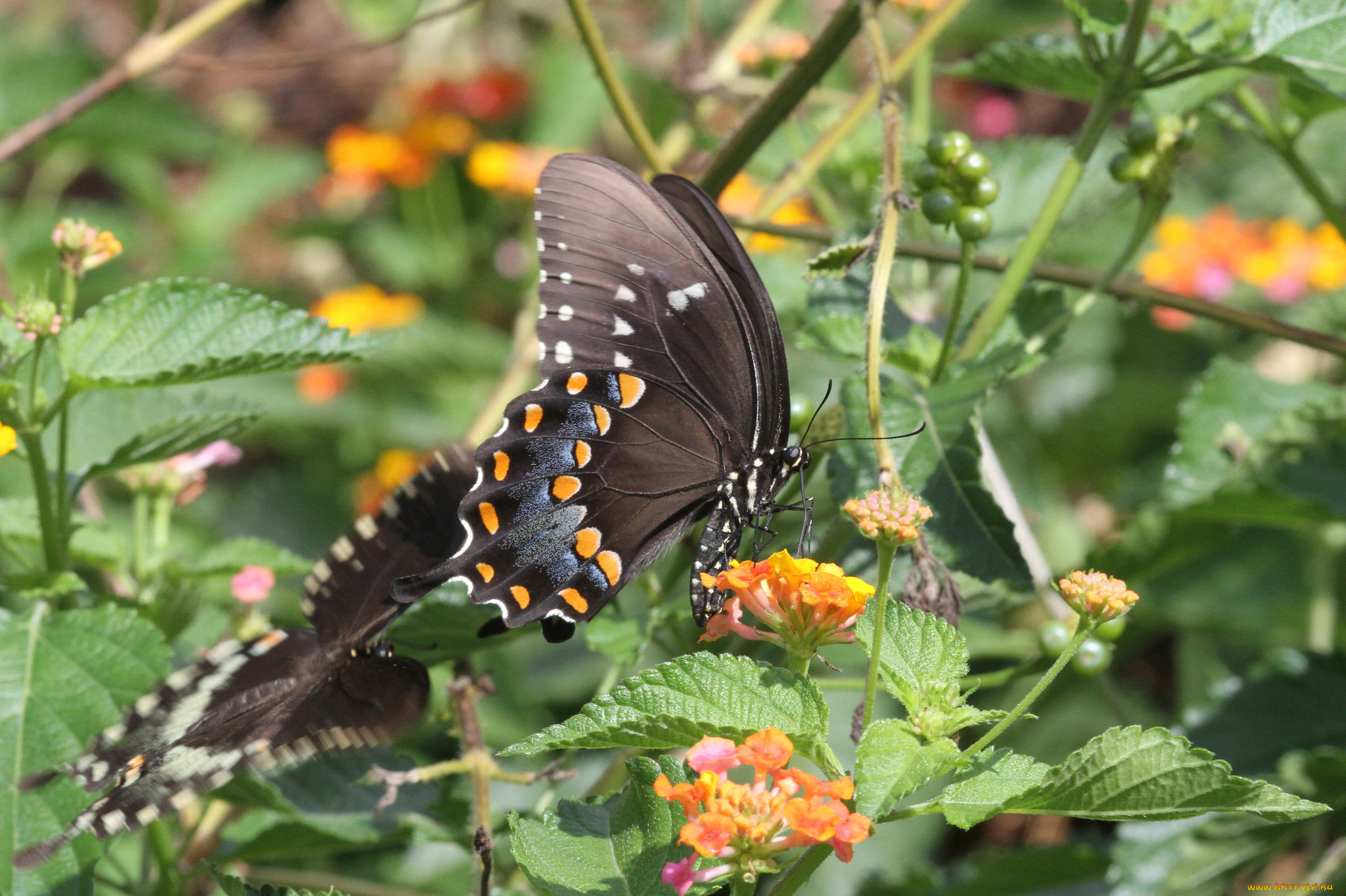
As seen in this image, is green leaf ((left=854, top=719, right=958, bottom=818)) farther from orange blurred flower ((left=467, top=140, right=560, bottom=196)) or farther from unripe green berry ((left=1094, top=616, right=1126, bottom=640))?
orange blurred flower ((left=467, top=140, right=560, bottom=196))

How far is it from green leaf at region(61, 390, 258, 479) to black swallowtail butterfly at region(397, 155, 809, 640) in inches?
12.8

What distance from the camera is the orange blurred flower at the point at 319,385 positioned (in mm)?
3396

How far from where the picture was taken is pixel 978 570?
125cm

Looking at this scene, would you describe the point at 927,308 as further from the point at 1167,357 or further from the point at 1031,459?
the point at 1167,357

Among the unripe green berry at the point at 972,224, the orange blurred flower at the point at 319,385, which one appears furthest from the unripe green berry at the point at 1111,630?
the orange blurred flower at the point at 319,385

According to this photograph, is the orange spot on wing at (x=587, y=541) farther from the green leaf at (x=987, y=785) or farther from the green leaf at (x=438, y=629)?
the green leaf at (x=987, y=785)

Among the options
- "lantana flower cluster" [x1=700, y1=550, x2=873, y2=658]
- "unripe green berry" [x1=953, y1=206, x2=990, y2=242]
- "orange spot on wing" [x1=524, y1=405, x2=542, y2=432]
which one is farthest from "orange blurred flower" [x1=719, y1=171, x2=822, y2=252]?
"lantana flower cluster" [x1=700, y1=550, x2=873, y2=658]

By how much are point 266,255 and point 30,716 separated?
335 cm

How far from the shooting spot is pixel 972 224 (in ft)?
4.40

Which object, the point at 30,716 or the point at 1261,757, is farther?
the point at 1261,757

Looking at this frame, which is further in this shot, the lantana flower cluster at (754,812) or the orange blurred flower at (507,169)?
the orange blurred flower at (507,169)

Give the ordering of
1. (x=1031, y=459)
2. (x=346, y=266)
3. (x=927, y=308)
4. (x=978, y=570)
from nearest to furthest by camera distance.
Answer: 1. (x=978, y=570)
2. (x=927, y=308)
3. (x=1031, y=459)
4. (x=346, y=266)

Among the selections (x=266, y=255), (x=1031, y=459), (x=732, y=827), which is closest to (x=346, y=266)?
(x=266, y=255)

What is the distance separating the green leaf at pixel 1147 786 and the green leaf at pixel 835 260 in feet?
1.78
